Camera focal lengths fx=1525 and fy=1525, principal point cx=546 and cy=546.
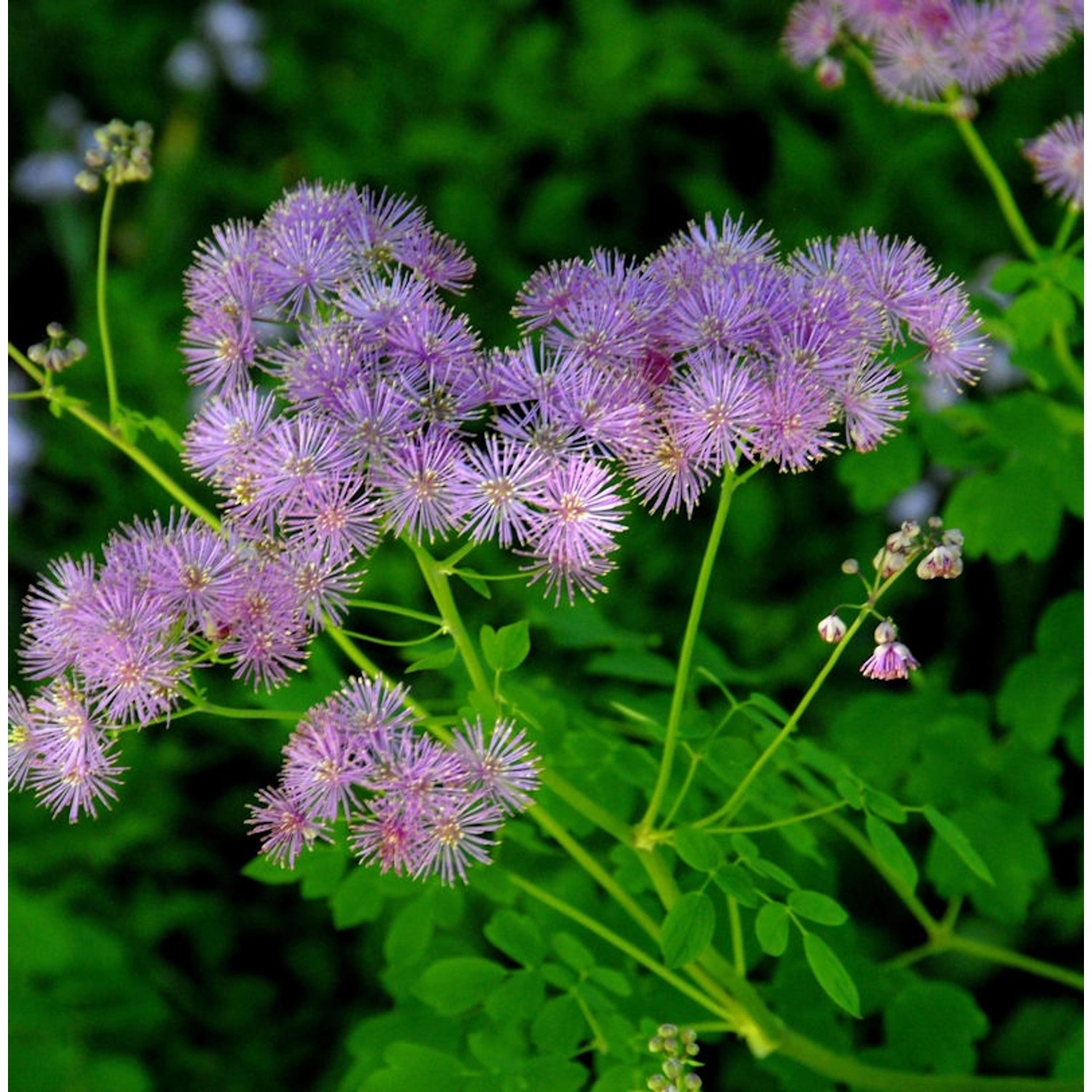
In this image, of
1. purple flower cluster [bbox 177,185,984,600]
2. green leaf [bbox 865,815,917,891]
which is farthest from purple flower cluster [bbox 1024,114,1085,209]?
green leaf [bbox 865,815,917,891]

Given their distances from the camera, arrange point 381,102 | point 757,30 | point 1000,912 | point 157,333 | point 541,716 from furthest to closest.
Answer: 1. point 757,30
2. point 381,102
3. point 157,333
4. point 1000,912
5. point 541,716

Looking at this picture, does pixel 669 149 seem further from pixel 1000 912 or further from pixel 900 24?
pixel 1000 912

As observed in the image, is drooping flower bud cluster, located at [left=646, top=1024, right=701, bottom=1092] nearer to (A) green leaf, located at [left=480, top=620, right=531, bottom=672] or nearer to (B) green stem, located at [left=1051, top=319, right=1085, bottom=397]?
(A) green leaf, located at [left=480, top=620, right=531, bottom=672]

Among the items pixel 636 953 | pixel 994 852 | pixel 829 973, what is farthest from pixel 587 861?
pixel 994 852

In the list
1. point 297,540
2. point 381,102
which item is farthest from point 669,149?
point 297,540

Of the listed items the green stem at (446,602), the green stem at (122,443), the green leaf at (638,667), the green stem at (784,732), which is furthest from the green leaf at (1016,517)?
the green stem at (122,443)

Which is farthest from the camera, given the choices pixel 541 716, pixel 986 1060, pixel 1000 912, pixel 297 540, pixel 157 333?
Result: pixel 157 333
